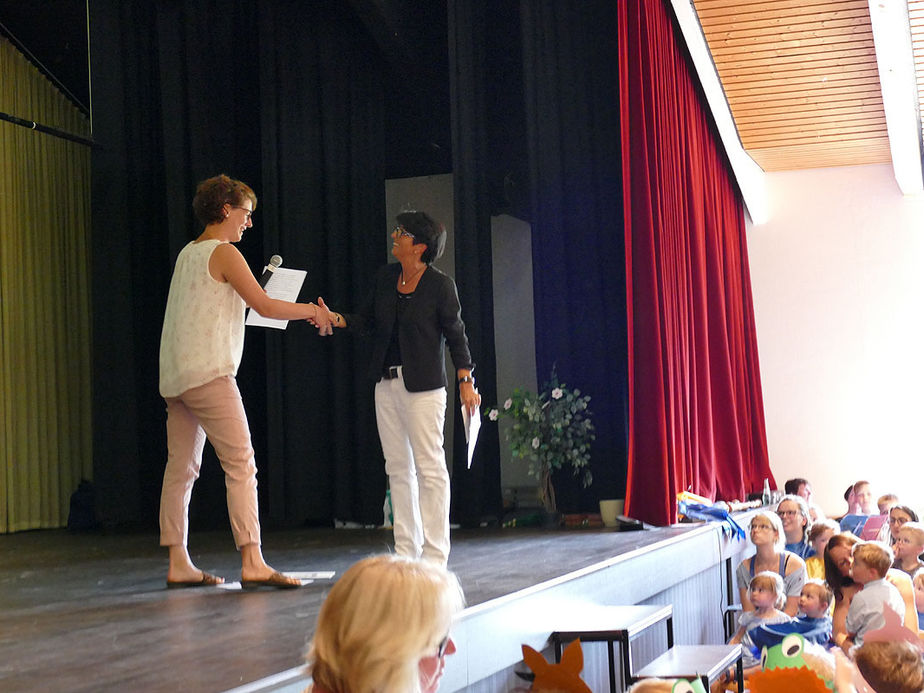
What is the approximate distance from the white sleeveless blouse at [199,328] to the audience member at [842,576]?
2.30 m

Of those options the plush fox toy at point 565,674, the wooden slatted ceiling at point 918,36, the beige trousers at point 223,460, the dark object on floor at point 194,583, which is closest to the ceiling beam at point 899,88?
the wooden slatted ceiling at point 918,36

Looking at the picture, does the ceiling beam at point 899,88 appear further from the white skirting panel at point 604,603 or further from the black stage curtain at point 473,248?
the white skirting panel at point 604,603

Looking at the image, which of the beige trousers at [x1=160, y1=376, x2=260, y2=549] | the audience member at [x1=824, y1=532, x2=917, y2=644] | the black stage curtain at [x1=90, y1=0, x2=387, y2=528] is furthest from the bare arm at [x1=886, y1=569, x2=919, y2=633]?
the black stage curtain at [x1=90, y1=0, x2=387, y2=528]

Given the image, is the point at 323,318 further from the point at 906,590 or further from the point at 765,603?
the point at 906,590

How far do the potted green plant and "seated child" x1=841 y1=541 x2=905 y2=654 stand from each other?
2227 mm

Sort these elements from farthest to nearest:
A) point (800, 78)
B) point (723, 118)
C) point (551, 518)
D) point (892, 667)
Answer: point (723, 118), point (800, 78), point (551, 518), point (892, 667)

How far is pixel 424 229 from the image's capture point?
349cm

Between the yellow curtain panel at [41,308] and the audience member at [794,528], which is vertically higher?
the yellow curtain panel at [41,308]

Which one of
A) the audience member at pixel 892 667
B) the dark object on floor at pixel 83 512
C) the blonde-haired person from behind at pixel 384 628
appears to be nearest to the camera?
the blonde-haired person from behind at pixel 384 628

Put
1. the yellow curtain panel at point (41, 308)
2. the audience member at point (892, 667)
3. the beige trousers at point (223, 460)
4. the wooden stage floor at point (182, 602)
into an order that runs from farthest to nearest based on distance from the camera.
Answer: the yellow curtain panel at point (41, 308)
the beige trousers at point (223, 460)
the audience member at point (892, 667)
the wooden stage floor at point (182, 602)

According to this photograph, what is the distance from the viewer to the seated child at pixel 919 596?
383 centimetres

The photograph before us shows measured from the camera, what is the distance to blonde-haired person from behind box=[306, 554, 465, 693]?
1101 millimetres

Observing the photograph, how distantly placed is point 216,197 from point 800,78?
5046 millimetres

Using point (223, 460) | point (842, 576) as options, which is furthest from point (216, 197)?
point (842, 576)
